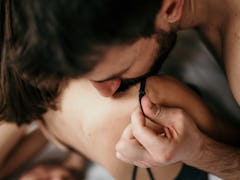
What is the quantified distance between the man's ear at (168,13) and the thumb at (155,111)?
13cm

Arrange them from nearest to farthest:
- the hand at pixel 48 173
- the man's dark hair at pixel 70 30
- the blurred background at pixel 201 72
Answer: the man's dark hair at pixel 70 30 < the blurred background at pixel 201 72 < the hand at pixel 48 173

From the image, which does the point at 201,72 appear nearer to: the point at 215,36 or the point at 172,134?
the point at 215,36

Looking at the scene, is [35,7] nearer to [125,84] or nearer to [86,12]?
[86,12]

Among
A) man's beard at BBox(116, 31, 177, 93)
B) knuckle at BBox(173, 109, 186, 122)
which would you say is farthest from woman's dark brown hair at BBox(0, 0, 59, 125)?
knuckle at BBox(173, 109, 186, 122)

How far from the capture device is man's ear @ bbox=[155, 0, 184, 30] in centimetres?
60

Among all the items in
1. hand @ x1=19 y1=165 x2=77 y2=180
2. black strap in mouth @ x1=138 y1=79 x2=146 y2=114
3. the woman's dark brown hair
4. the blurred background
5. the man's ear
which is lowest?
hand @ x1=19 y1=165 x2=77 y2=180

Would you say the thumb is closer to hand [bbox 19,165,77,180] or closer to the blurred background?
the blurred background

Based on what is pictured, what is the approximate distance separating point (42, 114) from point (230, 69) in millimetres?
534

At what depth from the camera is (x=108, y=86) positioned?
686 mm

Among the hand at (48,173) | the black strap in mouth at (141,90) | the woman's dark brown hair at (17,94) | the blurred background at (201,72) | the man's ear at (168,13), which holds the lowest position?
the hand at (48,173)

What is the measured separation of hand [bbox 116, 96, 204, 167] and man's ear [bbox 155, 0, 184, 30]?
0.13 meters

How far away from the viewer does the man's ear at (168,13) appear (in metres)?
0.60

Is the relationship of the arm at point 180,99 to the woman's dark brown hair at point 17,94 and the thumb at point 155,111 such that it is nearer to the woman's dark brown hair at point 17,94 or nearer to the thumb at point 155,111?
the thumb at point 155,111

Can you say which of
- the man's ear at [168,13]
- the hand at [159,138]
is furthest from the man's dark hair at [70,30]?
the hand at [159,138]
